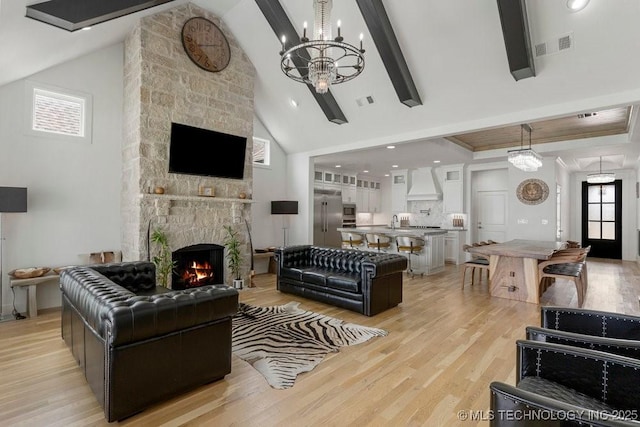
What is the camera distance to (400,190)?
10.9 m

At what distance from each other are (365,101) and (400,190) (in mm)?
5728

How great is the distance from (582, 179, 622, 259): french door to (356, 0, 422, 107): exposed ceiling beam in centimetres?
939

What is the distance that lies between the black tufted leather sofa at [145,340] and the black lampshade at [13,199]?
1825 millimetres

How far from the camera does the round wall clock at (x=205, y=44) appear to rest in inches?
211

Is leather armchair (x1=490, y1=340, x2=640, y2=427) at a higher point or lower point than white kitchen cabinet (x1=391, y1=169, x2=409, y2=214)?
lower

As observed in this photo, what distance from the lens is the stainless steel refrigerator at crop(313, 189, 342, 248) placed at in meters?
8.85

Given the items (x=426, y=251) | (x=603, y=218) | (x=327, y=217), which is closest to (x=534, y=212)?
(x=426, y=251)

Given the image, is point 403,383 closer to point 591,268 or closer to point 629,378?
point 629,378

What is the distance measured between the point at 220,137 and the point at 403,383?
4.88 meters

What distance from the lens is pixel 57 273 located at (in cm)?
435

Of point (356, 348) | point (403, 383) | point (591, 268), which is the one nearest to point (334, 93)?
point (356, 348)

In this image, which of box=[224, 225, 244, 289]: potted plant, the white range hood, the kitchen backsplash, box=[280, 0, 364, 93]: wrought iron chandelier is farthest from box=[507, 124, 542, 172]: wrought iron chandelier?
box=[224, 225, 244, 289]: potted plant

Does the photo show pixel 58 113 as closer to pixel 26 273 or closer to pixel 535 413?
pixel 26 273

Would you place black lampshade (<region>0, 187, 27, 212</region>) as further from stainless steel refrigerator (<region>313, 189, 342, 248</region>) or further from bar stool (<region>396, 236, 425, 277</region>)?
bar stool (<region>396, 236, 425, 277</region>)
